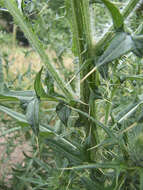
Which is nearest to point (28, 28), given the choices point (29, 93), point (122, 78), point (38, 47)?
point (38, 47)

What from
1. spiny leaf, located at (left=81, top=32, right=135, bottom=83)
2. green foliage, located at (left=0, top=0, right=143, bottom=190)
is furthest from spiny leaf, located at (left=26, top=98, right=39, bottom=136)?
spiny leaf, located at (left=81, top=32, right=135, bottom=83)

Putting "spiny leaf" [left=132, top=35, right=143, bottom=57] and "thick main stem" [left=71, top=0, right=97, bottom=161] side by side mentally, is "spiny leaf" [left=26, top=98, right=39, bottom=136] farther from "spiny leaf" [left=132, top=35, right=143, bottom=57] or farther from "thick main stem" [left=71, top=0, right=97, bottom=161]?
"spiny leaf" [left=132, top=35, right=143, bottom=57]

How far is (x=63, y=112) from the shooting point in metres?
0.68

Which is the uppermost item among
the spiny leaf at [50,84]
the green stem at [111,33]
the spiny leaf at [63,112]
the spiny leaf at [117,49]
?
the green stem at [111,33]

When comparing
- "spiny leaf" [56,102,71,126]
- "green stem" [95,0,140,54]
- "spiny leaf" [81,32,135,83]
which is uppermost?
"green stem" [95,0,140,54]

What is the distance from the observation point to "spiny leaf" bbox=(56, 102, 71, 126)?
2.22ft

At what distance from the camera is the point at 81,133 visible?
0.85 metres

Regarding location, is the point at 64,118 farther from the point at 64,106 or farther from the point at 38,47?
the point at 38,47

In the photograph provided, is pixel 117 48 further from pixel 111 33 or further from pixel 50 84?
pixel 50 84

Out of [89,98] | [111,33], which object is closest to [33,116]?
[89,98]

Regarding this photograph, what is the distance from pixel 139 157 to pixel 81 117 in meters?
0.22

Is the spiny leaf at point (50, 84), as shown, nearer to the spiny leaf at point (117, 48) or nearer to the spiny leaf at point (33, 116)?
the spiny leaf at point (33, 116)

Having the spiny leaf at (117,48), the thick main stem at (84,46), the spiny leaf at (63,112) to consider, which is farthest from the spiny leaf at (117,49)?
the spiny leaf at (63,112)

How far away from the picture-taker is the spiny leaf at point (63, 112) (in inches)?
26.6
